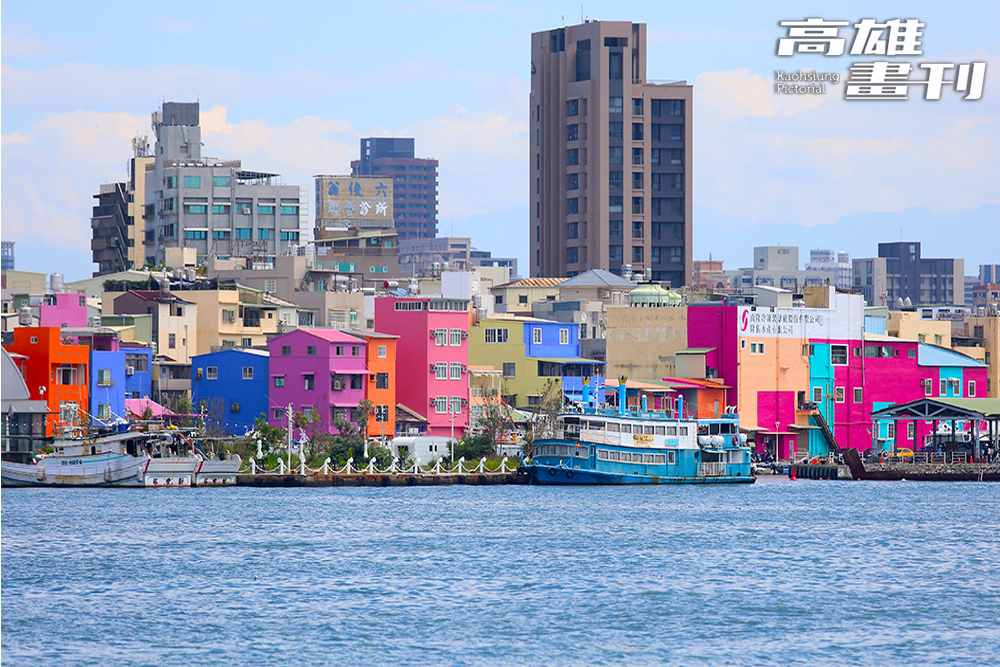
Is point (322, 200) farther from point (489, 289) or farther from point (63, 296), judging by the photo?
point (63, 296)

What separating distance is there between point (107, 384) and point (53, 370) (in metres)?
4.35

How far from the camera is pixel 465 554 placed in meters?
60.5

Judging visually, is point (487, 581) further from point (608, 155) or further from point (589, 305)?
point (608, 155)

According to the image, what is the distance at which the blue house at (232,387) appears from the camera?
99312 millimetres

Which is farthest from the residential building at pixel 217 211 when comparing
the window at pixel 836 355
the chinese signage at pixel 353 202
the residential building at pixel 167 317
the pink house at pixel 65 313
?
the window at pixel 836 355

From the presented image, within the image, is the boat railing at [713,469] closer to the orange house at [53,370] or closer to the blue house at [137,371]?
the blue house at [137,371]

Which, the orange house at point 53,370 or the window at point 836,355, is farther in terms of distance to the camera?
the window at point 836,355

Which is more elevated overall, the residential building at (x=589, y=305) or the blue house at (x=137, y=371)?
→ the residential building at (x=589, y=305)

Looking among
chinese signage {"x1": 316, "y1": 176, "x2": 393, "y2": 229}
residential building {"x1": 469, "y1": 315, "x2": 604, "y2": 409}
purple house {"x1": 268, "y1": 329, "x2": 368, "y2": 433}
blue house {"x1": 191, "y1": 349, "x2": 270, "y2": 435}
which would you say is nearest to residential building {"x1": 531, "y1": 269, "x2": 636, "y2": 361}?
residential building {"x1": 469, "y1": 315, "x2": 604, "y2": 409}

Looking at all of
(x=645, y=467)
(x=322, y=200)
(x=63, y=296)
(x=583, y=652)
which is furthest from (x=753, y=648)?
(x=322, y=200)

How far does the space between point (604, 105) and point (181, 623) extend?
5087 inches

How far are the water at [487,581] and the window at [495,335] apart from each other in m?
27.9

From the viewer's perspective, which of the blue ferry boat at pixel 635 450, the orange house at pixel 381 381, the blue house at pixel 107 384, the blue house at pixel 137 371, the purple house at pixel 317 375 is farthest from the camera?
the blue house at pixel 137 371

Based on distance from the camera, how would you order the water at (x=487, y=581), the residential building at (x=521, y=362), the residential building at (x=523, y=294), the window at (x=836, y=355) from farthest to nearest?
the residential building at (x=523, y=294)
the window at (x=836, y=355)
the residential building at (x=521, y=362)
the water at (x=487, y=581)
